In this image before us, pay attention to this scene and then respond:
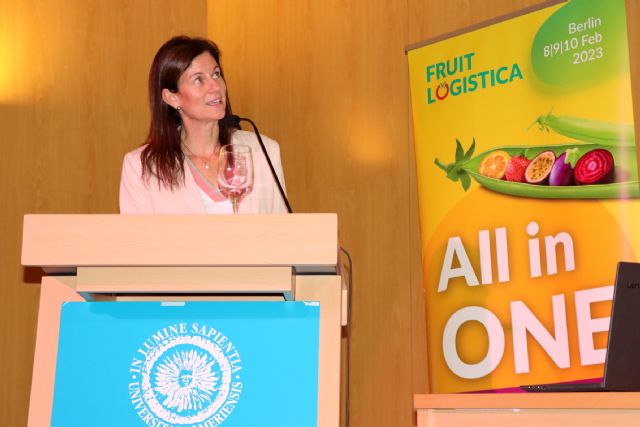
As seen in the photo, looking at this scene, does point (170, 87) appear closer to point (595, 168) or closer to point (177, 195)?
point (177, 195)

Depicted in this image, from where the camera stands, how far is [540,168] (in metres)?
3.63

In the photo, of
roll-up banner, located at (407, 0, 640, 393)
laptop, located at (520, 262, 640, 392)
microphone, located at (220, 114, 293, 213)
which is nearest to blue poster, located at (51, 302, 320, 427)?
laptop, located at (520, 262, 640, 392)

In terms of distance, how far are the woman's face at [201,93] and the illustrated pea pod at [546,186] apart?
4.02 ft

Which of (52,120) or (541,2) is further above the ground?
(541,2)

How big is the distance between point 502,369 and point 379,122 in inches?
55.9

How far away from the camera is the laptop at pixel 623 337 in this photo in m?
1.81

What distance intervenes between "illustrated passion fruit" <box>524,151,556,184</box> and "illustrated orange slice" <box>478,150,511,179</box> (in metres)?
0.11

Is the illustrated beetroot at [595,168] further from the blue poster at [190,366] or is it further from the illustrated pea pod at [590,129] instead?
the blue poster at [190,366]

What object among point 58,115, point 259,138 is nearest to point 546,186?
point 259,138

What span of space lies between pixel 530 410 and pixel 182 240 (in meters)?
0.80

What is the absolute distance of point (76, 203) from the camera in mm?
4078

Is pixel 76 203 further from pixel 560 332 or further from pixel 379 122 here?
pixel 560 332

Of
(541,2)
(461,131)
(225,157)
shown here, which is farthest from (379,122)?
(225,157)

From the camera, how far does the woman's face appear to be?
2.96 metres
